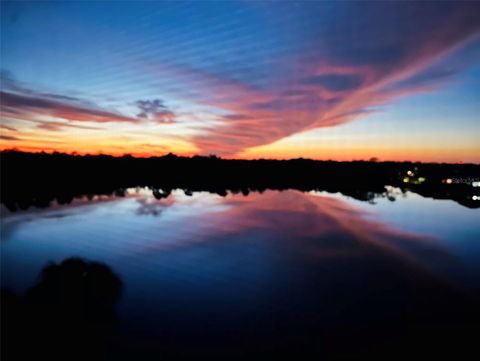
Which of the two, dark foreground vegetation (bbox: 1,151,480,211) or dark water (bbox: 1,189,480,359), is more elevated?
dark foreground vegetation (bbox: 1,151,480,211)

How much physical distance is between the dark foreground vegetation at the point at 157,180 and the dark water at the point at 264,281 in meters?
16.7

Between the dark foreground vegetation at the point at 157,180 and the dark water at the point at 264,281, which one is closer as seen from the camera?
the dark water at the point at 264,281

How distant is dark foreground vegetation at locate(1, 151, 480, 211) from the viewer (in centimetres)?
5006

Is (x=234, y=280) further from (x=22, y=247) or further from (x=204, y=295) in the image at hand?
(x=22, y=247)

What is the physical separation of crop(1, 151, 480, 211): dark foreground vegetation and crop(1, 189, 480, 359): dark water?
16709mm

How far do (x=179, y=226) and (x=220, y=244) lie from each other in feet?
23.7

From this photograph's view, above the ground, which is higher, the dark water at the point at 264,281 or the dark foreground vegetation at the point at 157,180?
the dark foreground vegetation at the point at 157,180

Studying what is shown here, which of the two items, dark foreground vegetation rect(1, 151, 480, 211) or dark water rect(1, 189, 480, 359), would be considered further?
dark foreground vegetation rect(1, 151, 480, 211)

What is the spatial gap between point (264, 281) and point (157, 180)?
73873mm

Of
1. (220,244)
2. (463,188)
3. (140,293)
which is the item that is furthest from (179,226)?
(463,188)

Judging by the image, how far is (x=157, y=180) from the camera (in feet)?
285

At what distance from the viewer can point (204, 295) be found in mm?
13625

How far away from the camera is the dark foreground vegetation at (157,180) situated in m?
50.1

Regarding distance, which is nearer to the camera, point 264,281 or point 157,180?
point 264,281
